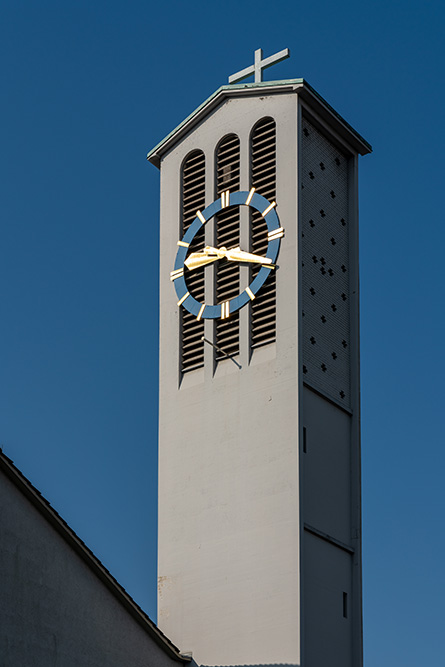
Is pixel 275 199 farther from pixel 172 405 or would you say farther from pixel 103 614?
pixel 103 614

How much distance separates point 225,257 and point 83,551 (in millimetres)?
9504

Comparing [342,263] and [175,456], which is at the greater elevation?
[342,263]

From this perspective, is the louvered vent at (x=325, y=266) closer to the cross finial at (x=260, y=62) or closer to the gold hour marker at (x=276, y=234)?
the gold hour marker at (x=276, y=234)

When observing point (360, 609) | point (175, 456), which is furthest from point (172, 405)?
point (360, 609)

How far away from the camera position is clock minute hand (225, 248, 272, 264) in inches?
1492

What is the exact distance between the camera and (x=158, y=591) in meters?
37.0

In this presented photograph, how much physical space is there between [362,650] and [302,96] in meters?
12.4

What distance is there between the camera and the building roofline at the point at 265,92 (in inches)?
1539

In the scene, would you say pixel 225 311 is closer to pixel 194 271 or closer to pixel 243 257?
pixel 243 257

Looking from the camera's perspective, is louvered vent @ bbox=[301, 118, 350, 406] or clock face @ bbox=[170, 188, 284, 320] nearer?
louvered vent @ bbox=[301, 118, 350, 406]

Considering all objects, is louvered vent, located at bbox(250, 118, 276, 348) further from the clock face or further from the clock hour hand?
the clock hour hand

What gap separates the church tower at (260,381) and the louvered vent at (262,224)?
41mm

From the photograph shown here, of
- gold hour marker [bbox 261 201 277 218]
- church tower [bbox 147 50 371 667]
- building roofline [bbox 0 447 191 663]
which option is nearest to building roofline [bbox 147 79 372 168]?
church tower [bbox 147 50 371 667]

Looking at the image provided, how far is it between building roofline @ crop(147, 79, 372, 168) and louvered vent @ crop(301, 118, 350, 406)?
47 cm
